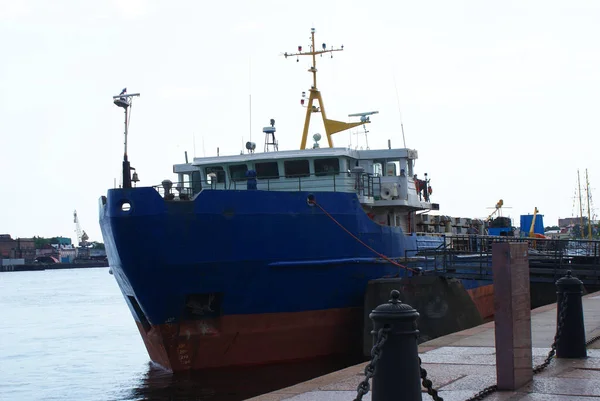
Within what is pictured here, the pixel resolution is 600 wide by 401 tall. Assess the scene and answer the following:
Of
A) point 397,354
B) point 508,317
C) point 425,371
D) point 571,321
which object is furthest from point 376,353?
point 571,321

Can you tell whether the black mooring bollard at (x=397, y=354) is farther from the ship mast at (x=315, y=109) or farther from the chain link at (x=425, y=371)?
the ship mast at (x=315, y=109)

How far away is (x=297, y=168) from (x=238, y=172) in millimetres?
1636

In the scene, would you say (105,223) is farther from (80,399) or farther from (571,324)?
(571,324)

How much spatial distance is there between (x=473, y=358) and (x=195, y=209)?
7.26 metres

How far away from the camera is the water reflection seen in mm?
14734

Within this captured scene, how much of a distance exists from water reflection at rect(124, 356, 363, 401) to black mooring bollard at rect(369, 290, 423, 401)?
911 cm

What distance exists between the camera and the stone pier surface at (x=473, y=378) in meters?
7.29

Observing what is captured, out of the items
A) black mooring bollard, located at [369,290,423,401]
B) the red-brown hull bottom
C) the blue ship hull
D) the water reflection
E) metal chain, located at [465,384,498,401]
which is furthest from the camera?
the red-brown hull bottom

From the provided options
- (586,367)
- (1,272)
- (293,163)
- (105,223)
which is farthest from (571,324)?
(1,272)

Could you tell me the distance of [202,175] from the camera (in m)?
21.1

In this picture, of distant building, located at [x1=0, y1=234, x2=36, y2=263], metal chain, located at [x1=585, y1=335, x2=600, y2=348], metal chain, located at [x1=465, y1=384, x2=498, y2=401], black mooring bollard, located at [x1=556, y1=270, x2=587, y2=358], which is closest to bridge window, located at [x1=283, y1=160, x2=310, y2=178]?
metal chain, located at [x1=585, y1=335, x2=600, y2=348]

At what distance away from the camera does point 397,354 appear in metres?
5.52

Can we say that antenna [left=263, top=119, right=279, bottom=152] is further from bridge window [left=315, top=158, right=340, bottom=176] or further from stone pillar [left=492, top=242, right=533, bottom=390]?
stone pillar [left=492, top=242, right=533, bottom=390]

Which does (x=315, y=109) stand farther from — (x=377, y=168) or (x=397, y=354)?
(x=397, y=354)
